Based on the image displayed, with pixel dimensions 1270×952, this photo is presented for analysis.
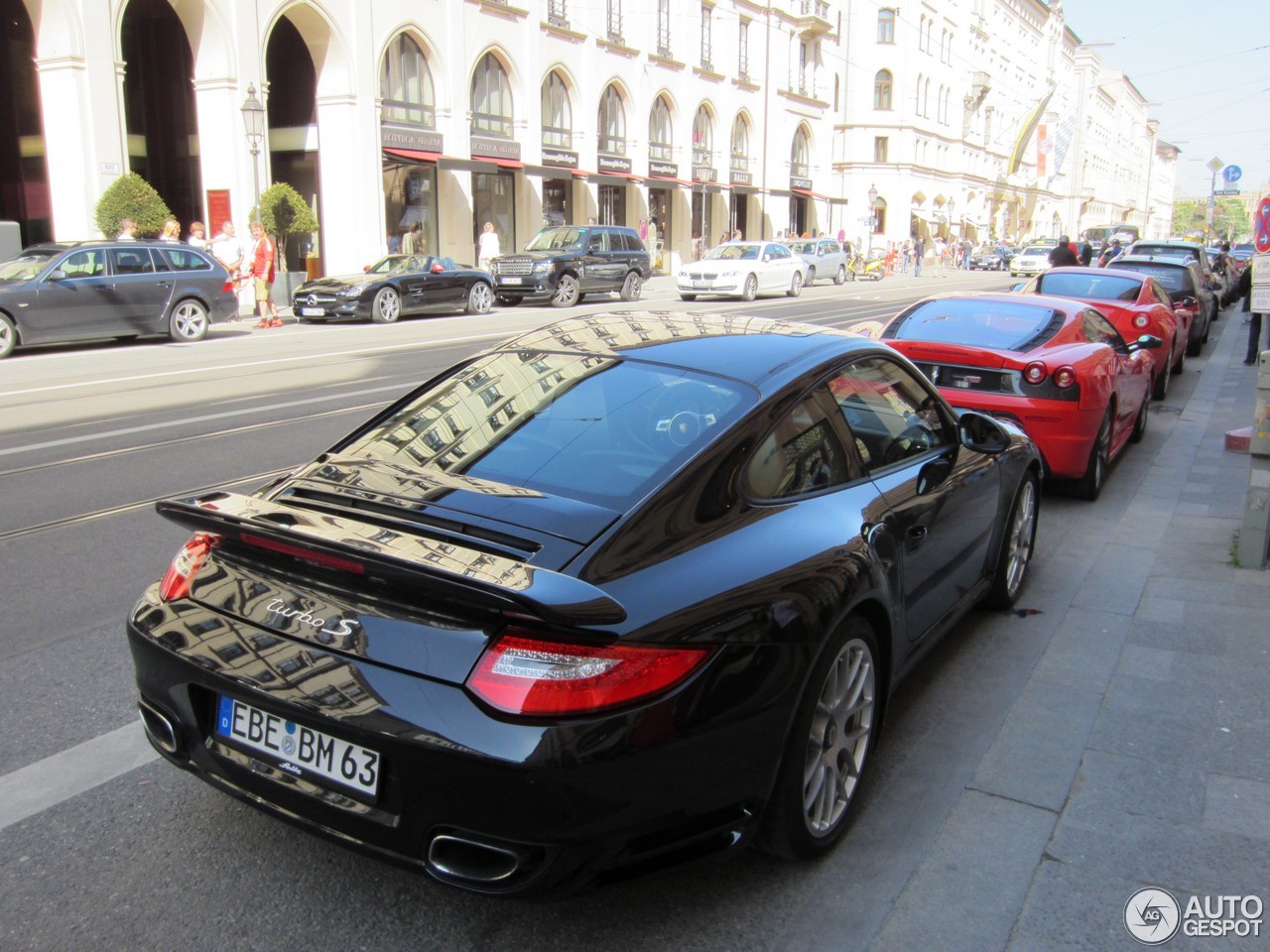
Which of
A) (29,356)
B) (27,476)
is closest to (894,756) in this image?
(27,476)

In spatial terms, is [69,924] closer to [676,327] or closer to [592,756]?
[592,756]

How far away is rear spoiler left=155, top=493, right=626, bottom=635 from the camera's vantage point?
2.39 meters

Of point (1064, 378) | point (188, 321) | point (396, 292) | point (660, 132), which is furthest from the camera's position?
point (660, 132)

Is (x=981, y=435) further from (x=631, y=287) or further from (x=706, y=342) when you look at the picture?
(x=631, y=287)

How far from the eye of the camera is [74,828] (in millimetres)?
3172

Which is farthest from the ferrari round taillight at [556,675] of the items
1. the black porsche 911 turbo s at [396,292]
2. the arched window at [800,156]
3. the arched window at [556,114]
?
the arched window at [800,156]

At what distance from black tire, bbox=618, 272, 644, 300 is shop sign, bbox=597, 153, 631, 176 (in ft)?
38.0

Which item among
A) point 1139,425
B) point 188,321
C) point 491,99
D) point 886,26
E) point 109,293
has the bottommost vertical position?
point 1139,425

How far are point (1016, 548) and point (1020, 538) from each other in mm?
105

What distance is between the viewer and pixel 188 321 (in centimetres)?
1756

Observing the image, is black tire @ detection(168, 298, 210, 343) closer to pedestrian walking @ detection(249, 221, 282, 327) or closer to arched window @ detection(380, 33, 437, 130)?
pedestrian walking @ detection(249, 221, 282, 327)

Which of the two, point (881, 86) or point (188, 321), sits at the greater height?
point (881, 86)

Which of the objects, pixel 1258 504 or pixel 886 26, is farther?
pixel 886 26

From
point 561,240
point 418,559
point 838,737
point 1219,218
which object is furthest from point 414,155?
point 1219,218
